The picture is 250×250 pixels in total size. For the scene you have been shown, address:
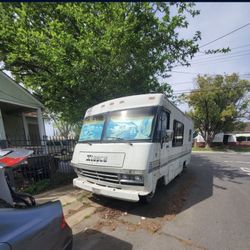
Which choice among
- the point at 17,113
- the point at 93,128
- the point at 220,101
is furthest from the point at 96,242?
the point at 220,101

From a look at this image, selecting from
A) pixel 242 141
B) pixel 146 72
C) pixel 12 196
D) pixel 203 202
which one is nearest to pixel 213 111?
pixel 242 141

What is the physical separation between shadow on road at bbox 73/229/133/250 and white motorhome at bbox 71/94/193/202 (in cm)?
80

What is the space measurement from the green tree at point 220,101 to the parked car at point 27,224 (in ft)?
82.6

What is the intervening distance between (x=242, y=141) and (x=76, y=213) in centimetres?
4147

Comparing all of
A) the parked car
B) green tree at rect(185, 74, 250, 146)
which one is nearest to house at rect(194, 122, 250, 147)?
green tree at rect(185, 74, 250, 146)

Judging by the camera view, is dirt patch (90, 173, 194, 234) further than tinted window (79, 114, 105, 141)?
No

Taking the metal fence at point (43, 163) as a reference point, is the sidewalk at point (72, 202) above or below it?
below

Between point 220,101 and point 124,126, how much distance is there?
25192 mm

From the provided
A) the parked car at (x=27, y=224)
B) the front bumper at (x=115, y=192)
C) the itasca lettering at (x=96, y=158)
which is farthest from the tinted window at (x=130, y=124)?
the parked car at (x=27, y=224)

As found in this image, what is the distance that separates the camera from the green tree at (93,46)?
6859 mm

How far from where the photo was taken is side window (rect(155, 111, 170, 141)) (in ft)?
13.7

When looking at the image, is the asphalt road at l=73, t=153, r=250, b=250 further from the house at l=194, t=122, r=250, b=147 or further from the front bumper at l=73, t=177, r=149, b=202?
the house at l=194, t=122, r=250, b=147

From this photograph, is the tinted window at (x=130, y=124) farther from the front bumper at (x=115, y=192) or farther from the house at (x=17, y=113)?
the house at (x=17, y=113)

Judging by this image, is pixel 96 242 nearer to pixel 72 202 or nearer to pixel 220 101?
pixel 72 202
